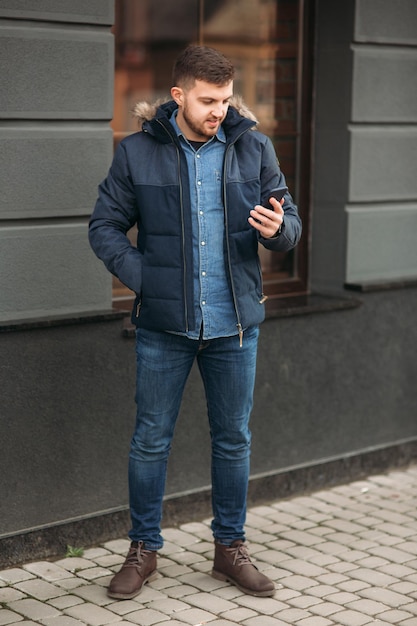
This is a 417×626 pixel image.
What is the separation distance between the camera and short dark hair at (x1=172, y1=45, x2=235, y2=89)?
4227 millimetres

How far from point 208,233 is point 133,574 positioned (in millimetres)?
1430

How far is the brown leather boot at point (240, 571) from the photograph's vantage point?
4.64 metres

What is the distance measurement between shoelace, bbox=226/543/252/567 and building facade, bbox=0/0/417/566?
0.76 m

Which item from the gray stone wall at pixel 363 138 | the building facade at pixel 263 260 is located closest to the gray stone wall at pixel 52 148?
the building facade at pixel 263 260

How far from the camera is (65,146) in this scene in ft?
16.3

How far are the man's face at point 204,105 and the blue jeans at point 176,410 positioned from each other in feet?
2.72

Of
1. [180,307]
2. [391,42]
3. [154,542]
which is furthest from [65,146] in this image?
[391,42]

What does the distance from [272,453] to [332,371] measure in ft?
1.91

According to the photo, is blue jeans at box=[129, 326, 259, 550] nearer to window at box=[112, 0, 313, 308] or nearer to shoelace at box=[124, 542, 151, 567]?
shoelace at box=[124, 542, 151, 567]

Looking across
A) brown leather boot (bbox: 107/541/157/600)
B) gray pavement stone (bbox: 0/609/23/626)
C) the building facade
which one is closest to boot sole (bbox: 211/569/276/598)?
brown leather boot (bbox: 107/541/157/600)

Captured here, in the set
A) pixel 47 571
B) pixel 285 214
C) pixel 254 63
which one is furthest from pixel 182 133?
pixel 47 571

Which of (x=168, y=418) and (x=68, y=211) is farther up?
(x=68, y=211)

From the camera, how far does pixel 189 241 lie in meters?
4.38

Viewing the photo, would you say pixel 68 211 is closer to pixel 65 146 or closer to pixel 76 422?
pixel 65 146
